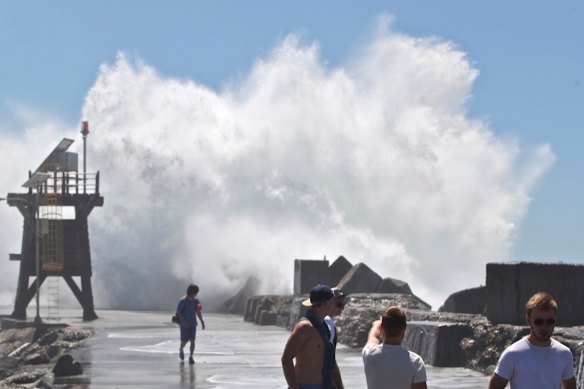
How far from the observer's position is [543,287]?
13766 mm

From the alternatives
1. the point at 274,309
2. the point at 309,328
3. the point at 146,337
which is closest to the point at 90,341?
the point at 146,337

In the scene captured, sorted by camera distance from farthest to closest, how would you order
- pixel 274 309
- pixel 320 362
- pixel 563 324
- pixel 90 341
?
1. pixel 274 309
2. pixel 90 341
3. pixel 563 324
4. pixel 320 362

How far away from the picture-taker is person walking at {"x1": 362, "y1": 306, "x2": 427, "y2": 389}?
21.5 ft

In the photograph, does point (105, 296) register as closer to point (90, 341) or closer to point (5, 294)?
point (5, 294)

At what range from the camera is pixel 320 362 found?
7480 millimetres

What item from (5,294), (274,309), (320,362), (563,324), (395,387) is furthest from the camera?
(5,294)

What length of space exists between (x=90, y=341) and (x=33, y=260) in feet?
34.0

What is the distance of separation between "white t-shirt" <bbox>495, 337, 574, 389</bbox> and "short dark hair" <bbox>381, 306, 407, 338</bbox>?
0.66m

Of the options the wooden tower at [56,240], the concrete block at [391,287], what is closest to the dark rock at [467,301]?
the concrete block at [391,287]

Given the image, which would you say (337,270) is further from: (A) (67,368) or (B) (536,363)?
(B) (536,363)

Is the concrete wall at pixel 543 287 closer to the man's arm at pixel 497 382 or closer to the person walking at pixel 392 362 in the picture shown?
the person walking at pixel 392 362

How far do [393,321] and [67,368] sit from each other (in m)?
9.34

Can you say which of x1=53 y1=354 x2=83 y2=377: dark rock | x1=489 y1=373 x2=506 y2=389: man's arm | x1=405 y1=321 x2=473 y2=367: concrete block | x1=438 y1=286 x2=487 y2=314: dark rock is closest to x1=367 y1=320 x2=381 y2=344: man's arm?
x1=489 y1=373 x2=506 y2=389: man's arm

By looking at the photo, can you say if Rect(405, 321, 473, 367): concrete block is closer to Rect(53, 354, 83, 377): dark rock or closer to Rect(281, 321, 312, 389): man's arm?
Rect(53, 354, 83, 377): dark rock
